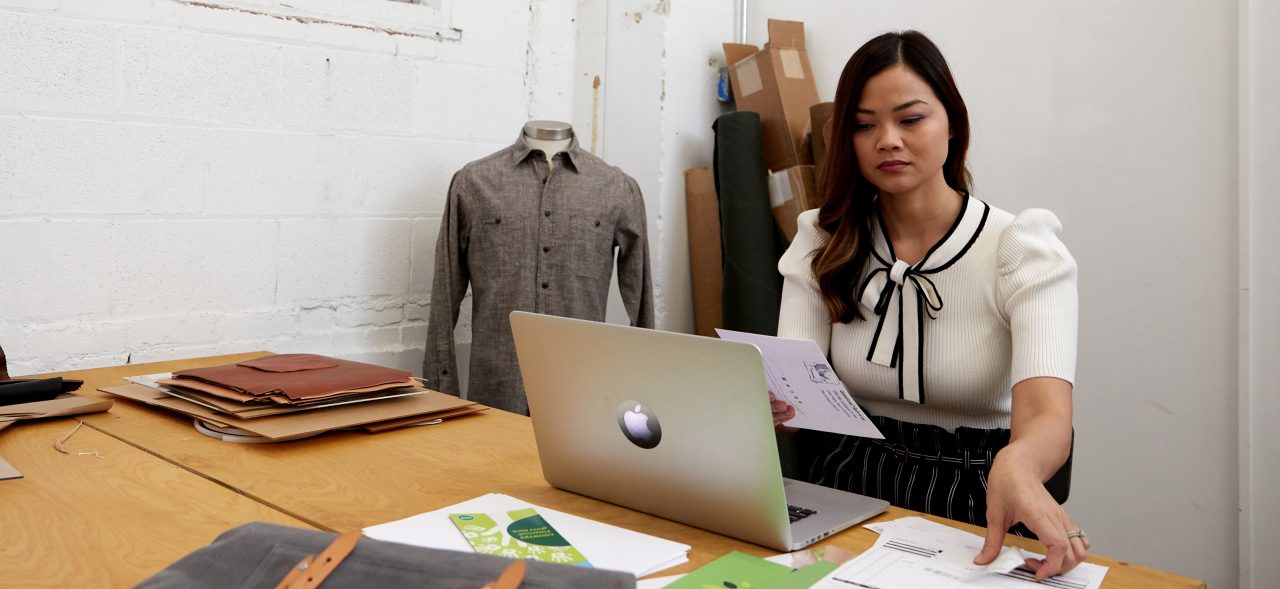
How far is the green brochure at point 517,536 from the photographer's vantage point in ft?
3.57

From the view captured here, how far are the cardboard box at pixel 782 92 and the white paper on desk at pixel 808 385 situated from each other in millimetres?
1813

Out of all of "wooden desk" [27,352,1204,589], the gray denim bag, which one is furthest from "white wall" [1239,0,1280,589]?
the gray denim bag

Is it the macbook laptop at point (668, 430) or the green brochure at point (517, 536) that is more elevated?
the macbook laptop at point (668, 430)

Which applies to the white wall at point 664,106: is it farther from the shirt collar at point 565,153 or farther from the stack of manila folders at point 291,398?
the stack of manila folders at point 291,398

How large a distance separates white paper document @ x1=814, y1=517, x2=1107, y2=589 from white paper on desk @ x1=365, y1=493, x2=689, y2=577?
0.19 meters

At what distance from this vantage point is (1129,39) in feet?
8.12

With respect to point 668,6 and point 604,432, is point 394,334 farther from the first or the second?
point 604,432

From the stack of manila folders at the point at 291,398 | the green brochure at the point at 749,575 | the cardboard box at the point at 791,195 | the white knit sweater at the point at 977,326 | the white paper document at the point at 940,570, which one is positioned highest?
the cardboard box at the point at 791,195

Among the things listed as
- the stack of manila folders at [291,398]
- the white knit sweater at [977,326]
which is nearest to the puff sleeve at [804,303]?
the white knit sweater at [977,326]

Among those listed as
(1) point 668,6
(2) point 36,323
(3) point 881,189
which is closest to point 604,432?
(3) point 881,189

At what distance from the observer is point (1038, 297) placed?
4.91 ft

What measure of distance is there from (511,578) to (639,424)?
399 millimetres

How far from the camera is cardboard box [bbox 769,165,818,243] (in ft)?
9.70

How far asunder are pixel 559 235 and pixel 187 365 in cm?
103
